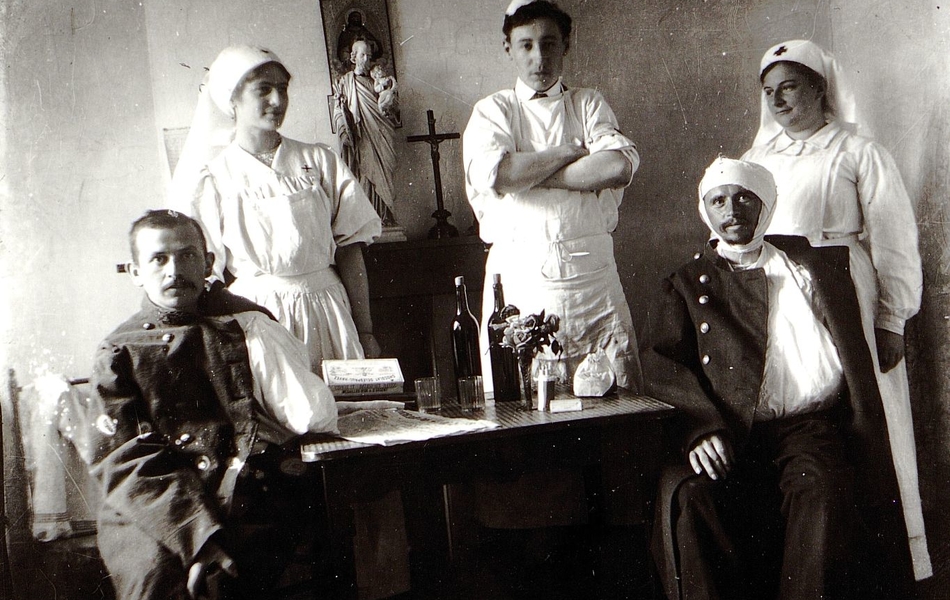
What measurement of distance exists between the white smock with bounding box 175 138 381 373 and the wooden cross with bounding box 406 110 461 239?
1.53 ft

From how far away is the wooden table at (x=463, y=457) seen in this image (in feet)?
5.85

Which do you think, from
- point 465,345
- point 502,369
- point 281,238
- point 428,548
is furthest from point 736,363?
point 281,238

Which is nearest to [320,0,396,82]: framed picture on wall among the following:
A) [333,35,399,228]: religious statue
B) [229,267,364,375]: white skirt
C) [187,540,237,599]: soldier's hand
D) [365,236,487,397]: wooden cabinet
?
[333,35,399,228]: religious statue

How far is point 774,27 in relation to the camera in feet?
9.36

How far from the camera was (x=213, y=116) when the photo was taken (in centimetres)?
256

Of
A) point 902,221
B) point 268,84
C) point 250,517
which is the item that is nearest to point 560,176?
point 268,84

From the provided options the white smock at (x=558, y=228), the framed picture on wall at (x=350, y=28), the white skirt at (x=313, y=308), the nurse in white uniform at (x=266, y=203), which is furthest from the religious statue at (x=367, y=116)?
the white skirt at (x=313, y=308)

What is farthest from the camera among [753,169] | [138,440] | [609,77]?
[609,77]

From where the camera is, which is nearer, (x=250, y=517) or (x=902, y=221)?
(x=250, y=517)

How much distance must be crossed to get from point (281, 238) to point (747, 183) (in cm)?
143

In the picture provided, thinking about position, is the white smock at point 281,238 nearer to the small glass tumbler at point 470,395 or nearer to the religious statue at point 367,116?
the religious statue at point 367,116

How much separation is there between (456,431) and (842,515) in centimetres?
103

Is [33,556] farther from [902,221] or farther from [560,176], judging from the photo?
[902,221]

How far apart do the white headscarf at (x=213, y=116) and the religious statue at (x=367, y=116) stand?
283 mm
